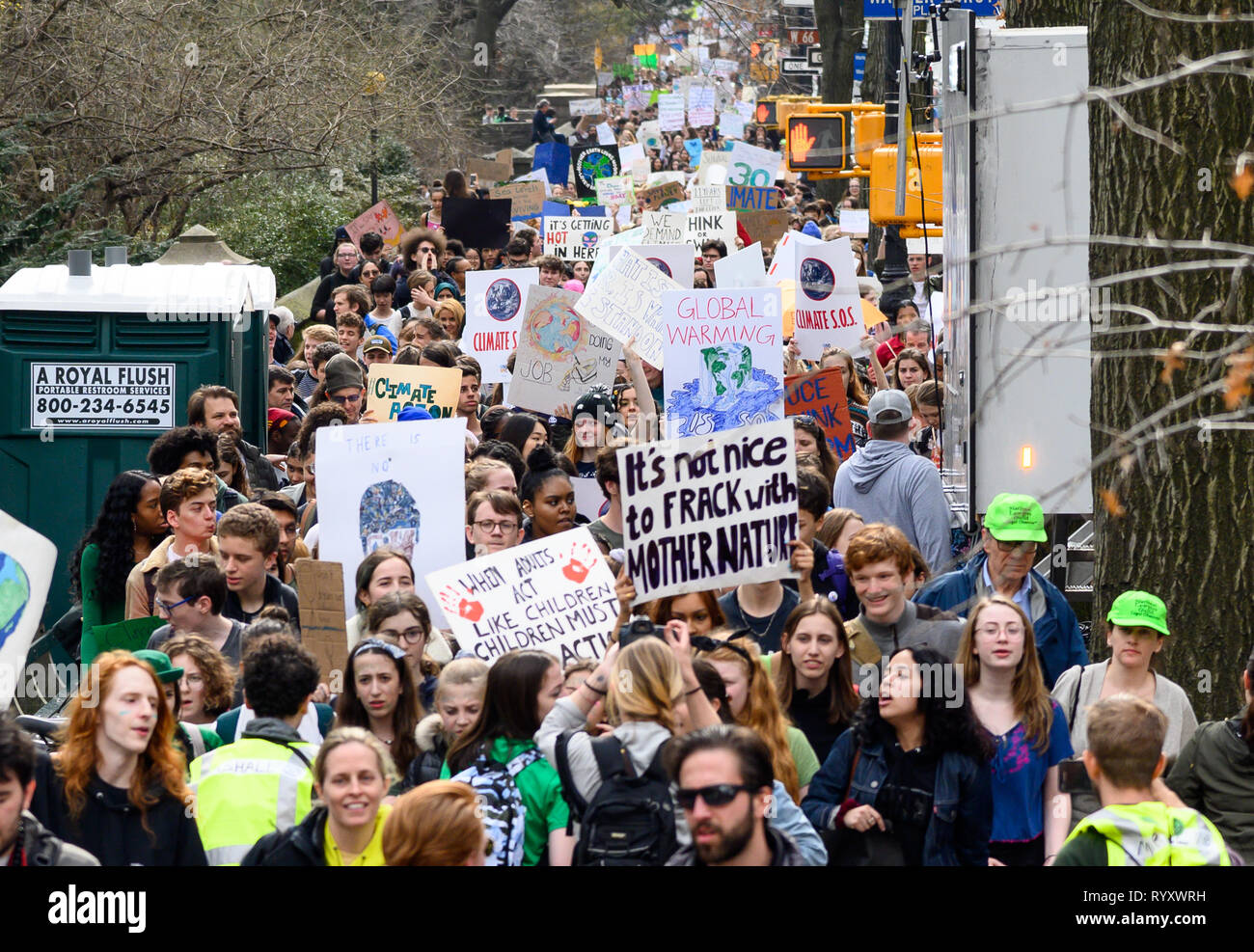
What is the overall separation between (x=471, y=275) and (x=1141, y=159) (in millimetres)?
7827

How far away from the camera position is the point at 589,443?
963 centimetres

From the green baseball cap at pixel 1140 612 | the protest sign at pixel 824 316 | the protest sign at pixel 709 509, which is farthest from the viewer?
the protest sign at pixel 824 316

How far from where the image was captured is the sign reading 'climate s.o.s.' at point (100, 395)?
32.4 ft

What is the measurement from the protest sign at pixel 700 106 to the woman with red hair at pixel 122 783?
4203 cm

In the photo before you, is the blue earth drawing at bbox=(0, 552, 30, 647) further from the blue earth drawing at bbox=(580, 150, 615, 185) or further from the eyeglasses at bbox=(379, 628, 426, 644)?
the blue earth drawing at bbox=(580, 150, 615, 185)

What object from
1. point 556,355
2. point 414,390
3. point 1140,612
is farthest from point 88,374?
point 1140,612

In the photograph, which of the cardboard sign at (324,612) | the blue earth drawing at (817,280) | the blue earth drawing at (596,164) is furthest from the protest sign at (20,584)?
the blue earth drawing at (596,164)

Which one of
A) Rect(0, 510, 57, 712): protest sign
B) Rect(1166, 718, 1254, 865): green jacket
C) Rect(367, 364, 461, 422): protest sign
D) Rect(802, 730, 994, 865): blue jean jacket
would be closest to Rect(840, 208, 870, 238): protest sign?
Rect(367, 364, 461, 422): protest sign

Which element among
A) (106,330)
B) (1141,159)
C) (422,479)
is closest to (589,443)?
(422,479)

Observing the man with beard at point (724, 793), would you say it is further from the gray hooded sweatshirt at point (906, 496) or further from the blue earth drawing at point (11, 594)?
the gray hooded sweatshirt at point (906, 496)

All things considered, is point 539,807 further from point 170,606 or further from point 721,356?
point 721,356

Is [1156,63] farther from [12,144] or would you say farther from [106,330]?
Answer: [12,144]

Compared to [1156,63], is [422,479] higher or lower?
lower
